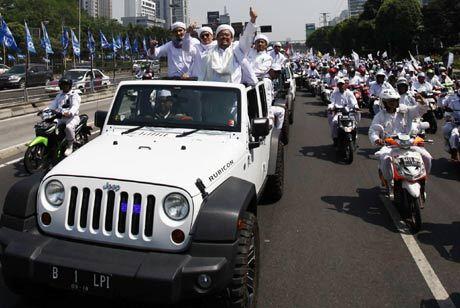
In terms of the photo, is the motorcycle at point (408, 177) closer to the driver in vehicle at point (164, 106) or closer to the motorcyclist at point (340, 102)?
the driver in vehicle at point (164, 106)

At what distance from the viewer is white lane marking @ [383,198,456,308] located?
4309 millimetres

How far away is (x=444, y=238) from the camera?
584cm

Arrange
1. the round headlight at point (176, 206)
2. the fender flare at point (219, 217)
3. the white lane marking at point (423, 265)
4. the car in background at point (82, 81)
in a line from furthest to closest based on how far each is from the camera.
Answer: the car in background at point (82, 81) → the white lane marking at point (423, 265) → the round headlight at point (176, 206) → the fender flare at point (219, 217)

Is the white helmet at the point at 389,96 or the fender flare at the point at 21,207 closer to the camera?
the fender flare at the point at 21,207

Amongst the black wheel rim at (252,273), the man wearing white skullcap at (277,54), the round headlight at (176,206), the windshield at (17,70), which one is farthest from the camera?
the windshield at (17,70)

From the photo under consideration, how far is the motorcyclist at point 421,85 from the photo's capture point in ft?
50.9

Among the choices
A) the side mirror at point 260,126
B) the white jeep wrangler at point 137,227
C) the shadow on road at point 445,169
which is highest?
the side mirror at point 260,126

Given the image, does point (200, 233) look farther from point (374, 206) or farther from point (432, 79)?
point (432, 79)

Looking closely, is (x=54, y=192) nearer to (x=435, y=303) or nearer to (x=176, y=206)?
(x=176, y=206)

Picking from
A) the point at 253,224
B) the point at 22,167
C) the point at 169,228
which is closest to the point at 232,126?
the point at 253,224

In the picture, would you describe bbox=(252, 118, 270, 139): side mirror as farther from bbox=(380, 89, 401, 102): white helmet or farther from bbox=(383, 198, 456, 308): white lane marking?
bbox=(380, 89, 401, 102): white helmet

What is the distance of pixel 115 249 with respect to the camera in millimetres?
3527

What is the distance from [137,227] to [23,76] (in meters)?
32.0

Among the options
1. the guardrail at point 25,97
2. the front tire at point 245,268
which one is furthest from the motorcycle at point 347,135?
the guardrail at point 25,97
